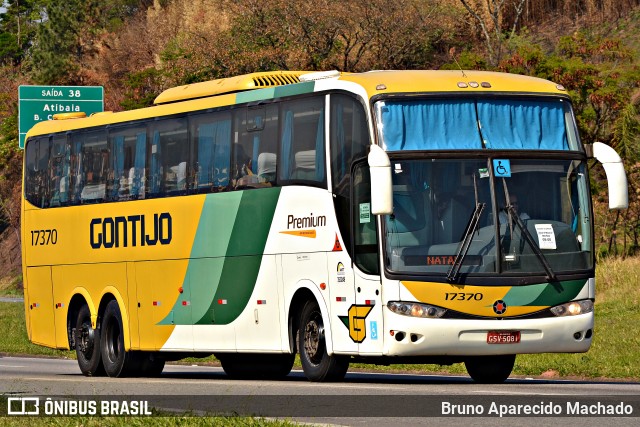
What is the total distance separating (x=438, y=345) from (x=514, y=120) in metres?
3.04

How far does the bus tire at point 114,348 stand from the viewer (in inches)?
925

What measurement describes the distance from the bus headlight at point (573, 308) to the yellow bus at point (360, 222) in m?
0.03

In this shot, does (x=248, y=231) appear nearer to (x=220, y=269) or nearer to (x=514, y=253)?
(x=220, y=269)

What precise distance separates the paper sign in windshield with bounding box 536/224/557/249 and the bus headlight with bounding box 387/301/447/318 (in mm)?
1484

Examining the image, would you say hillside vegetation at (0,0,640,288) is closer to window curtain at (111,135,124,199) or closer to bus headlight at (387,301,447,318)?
window curtain at (111,135,124,199)

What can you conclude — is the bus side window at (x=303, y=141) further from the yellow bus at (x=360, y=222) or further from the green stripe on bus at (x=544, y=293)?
the green stripe on bus at (x=544, y=293)

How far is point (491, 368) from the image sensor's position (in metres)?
19.4

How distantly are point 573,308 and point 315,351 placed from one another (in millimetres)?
3383

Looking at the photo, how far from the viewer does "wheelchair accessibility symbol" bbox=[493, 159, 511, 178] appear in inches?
685

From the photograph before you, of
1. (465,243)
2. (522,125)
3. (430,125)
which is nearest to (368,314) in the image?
(465,243)

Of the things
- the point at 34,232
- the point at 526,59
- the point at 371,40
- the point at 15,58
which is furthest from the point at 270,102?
the point at 15,58

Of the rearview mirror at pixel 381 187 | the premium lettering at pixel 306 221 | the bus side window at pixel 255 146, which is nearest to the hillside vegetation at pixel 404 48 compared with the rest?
the bus side window at pixel 255 146

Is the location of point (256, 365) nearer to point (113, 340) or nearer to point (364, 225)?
point (113, 340)

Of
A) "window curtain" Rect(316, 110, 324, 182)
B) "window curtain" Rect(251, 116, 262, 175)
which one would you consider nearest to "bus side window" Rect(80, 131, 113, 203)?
"window curtain" Rect(251, 116, 262, 175)
